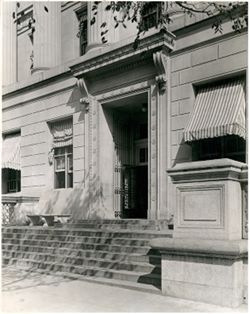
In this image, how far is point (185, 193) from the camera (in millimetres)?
7672

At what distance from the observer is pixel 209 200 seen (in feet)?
24.0

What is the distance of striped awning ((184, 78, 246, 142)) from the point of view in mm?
11906

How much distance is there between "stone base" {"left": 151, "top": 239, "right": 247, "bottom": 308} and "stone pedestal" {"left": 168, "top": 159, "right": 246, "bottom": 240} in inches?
9.8

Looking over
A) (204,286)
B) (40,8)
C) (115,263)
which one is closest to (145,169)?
(115,263)

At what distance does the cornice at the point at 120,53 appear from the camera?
1361cm

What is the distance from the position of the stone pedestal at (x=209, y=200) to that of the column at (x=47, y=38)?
1319 centimetres

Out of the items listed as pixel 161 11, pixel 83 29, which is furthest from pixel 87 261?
pixel 83 29

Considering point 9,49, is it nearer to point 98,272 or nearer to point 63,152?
point 63,152

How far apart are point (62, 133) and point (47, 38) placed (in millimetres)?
4747

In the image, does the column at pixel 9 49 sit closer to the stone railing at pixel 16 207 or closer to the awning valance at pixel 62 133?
the awning valance at pixel 62 133

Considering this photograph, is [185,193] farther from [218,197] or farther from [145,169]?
[145,169]

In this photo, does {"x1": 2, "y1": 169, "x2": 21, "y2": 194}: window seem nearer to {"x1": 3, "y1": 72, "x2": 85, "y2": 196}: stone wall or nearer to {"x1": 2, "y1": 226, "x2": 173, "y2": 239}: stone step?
{"x1": 3, "y1": 72, "x2": 85, "y2": 196}: stone wall

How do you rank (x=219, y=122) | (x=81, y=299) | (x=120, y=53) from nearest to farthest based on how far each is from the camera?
(x=81, y=299) < (x=219, y=122) < (x=120, y=53)

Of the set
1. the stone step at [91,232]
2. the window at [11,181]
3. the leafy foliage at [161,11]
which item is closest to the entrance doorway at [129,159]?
the stone step at [91,232]
